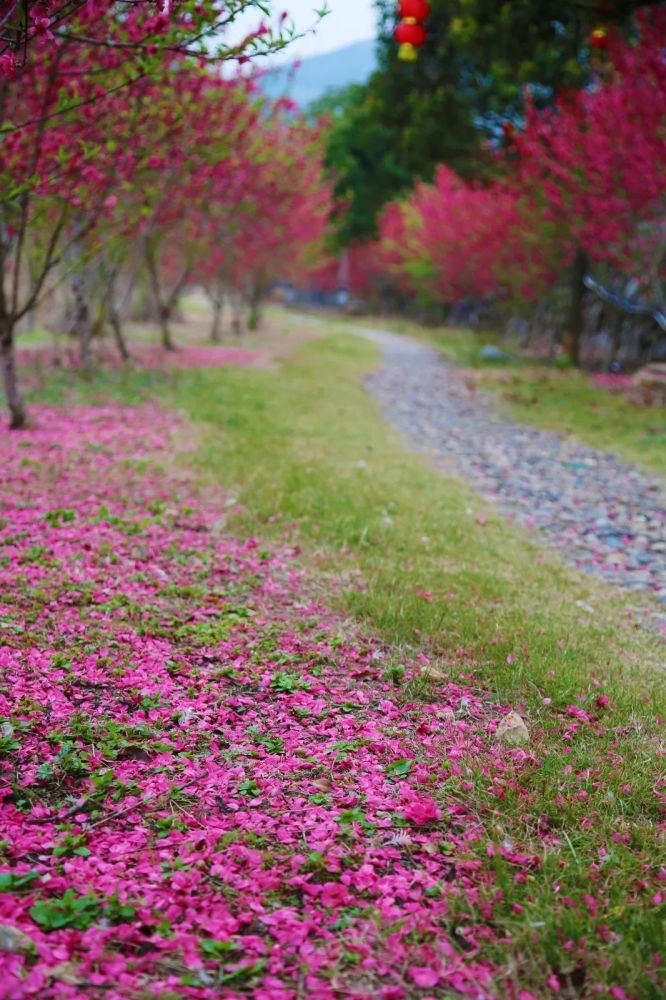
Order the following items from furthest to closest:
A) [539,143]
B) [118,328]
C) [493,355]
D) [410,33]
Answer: [493,355], [539,143], [118,328], [410,33]

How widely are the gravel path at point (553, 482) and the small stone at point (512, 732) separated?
268 centimetres

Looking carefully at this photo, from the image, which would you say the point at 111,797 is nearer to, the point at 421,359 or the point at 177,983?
the point at 177,983

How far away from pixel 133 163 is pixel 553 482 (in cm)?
673

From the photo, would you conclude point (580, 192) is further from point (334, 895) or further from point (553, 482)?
point (334, 895)

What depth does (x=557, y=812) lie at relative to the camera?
11.2ft

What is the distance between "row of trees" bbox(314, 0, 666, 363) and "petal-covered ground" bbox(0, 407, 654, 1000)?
12.7 meters

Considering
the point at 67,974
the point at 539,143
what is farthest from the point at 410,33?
the point at 67,974

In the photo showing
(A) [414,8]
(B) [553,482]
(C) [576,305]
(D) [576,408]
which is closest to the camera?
(B) [553,482]

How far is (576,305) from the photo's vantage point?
21.9 meters

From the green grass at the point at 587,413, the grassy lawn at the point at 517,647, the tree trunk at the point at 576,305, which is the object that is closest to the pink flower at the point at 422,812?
the grassy lawn at the point at 517,647

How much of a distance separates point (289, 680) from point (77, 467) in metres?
4.88

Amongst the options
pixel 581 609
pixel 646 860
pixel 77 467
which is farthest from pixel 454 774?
pixel 77 467

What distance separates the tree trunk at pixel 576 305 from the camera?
2127cm

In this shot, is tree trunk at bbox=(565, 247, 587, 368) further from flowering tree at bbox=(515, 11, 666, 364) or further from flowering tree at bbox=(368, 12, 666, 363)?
flowering tree at bbox=(515, 11, 666, 364)
